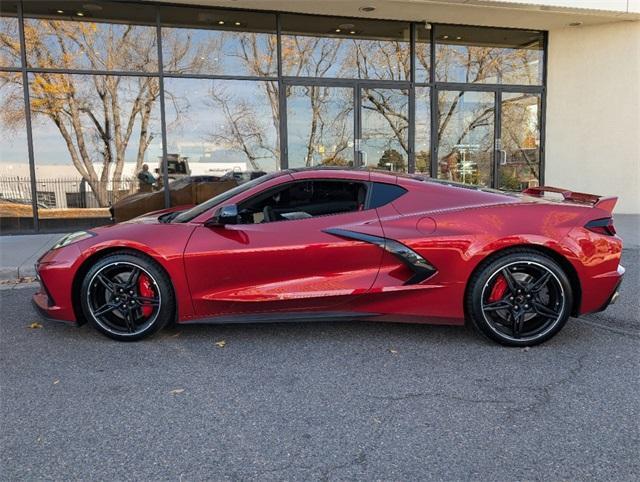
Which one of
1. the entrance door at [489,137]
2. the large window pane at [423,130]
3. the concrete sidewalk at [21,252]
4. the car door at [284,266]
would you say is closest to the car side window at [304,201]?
the car door at [284,266]

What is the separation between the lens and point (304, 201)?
13.5ft

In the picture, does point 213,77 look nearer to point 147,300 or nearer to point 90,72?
point 90,72

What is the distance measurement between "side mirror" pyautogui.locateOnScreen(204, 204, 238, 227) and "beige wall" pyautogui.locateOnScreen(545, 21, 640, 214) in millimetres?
10492

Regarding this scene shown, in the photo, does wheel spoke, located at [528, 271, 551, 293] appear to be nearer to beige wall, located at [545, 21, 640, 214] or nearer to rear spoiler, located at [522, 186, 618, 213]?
rear spoiler, located at [522, 186, 618, 213]

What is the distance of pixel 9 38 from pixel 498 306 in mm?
9588

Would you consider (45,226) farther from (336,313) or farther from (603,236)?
(603,236)

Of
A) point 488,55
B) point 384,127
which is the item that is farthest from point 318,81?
point 488,55

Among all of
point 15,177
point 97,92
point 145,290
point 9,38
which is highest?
point 9,38

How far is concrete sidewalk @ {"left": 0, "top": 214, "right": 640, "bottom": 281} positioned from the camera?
648 centimetres

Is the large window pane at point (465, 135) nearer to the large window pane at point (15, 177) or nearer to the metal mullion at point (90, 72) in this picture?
the metal mullion at point (90, 72)

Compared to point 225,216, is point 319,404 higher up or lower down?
lower down

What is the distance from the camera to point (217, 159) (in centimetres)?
1041

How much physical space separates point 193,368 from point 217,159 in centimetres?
741

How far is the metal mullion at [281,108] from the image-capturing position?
10.3 m
